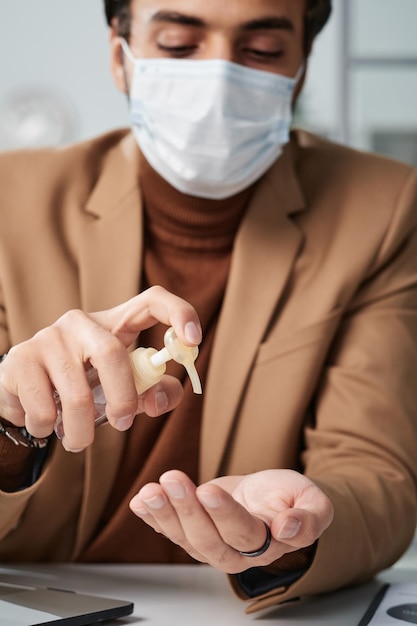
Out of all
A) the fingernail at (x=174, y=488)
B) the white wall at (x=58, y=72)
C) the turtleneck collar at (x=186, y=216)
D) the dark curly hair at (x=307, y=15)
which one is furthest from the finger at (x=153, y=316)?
the white wall at (x=58, y=72)

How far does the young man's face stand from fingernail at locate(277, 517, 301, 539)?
0.70m

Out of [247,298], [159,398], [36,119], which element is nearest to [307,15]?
[247,298]

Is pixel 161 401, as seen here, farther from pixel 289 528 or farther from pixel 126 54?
pixel 126 54

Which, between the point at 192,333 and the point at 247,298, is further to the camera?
the point at 247,298

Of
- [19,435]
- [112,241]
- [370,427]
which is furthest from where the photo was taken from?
[112,241]

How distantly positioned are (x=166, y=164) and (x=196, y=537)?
70cm

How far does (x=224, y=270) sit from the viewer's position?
137 cm

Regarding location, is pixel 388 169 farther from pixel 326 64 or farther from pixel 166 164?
pixel 326 64

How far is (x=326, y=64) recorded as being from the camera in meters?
4.59

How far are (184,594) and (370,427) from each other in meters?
0.37

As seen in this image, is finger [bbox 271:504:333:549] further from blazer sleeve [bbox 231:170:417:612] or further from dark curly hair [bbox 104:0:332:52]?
dark curly hair [bbox 104:0:332:52]

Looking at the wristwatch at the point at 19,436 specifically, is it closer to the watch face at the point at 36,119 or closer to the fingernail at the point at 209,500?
the fingernail at the point at 209,500

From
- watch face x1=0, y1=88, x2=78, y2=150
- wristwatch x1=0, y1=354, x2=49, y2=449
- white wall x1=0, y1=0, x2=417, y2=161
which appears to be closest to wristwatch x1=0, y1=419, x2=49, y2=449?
wristwatch x1=0, y1=354, x2=49, y2=449

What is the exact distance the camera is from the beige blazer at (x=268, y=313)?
1.23 meters
